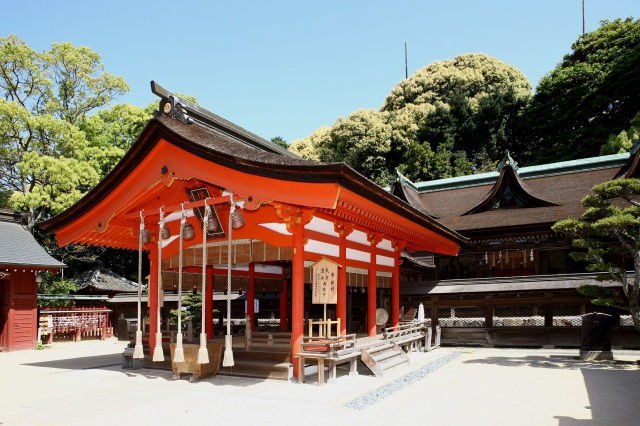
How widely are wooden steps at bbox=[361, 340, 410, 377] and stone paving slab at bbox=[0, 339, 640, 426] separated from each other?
292 mm

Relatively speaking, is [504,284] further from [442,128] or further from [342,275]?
[442,128]

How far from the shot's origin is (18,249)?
2127 cm

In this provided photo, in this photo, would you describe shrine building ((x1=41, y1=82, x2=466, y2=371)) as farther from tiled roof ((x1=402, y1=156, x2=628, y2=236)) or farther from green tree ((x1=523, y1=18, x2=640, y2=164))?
green tree ((x1=523, y1=18, x2=640, y2=164))

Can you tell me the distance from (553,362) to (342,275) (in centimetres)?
743

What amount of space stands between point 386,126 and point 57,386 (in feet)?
120

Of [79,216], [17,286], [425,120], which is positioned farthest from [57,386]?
[425,120]

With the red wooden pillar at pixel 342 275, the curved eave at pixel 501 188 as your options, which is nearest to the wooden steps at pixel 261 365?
the red wooden pillar at pixel 342 275

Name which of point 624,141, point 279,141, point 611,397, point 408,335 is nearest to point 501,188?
point 408,335

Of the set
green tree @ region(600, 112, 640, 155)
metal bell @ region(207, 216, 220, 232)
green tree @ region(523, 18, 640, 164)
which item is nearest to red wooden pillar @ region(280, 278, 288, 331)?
metal bell @ region(207, 216, 220, 232)

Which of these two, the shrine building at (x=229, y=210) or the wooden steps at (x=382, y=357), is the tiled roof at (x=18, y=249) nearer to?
the shrine building at (x=229, y=210)

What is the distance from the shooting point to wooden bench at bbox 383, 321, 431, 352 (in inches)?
589

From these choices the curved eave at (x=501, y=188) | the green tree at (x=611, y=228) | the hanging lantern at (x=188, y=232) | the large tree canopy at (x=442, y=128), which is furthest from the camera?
the large tree canopy at (x=442, y=128)

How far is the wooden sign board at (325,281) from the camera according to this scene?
1191 cm

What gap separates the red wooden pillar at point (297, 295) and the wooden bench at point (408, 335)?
13.0 ft
